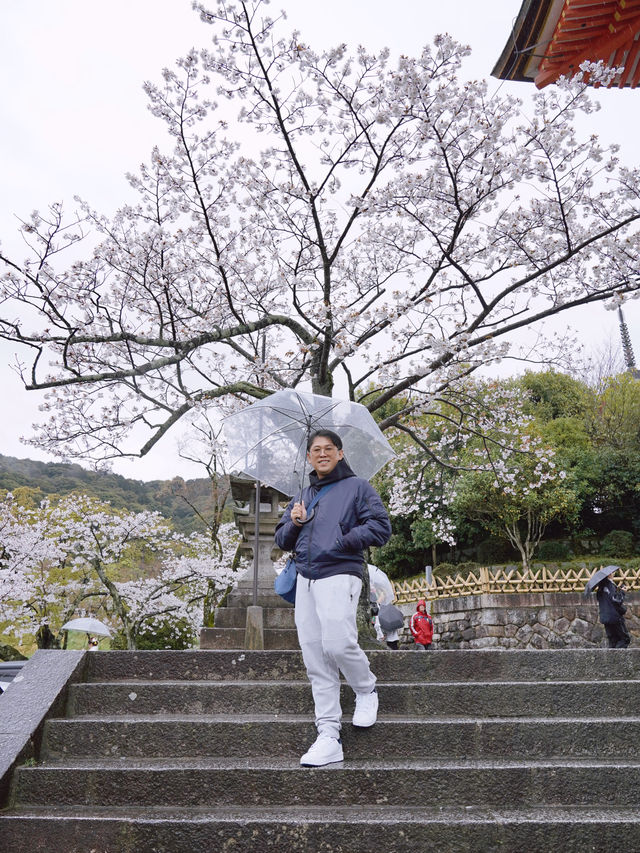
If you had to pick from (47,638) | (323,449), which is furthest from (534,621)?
(47,638)

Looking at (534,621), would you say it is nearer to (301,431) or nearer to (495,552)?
(495,552)

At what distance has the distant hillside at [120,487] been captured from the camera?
1166 inches

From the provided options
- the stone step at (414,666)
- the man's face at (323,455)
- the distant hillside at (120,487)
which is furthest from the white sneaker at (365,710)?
the distant hillside at (120,487)

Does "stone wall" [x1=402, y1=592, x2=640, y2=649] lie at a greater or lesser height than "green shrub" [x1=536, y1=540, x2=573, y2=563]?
lesser

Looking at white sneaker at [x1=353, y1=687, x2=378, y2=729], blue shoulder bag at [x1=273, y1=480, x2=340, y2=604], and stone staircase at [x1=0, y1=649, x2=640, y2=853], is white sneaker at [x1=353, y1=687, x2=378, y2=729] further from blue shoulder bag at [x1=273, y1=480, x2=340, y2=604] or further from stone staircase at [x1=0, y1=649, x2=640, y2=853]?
blue shoulder bag at [x1=273, y1=480, x2=340, y2=604]

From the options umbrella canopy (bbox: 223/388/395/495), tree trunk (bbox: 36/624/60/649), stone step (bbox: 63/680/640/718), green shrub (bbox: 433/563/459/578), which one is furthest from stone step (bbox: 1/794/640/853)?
green shrub (bbox: 433/563/459/578)

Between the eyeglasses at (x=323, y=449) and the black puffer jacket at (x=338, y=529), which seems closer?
the black puffer jacket at (x=338, y=529)

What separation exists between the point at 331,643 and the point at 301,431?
1844 millimetres

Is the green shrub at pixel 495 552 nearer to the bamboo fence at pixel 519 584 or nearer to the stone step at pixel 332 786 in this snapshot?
the bamboo fence at pixel 519 584

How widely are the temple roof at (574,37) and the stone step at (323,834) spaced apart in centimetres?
801

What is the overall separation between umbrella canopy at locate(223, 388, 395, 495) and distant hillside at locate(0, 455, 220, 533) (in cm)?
2405

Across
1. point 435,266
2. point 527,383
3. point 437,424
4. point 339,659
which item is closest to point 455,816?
point 339,659

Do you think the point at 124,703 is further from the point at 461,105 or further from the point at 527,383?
the point at 527,383

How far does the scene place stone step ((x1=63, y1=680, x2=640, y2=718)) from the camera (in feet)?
11.8
